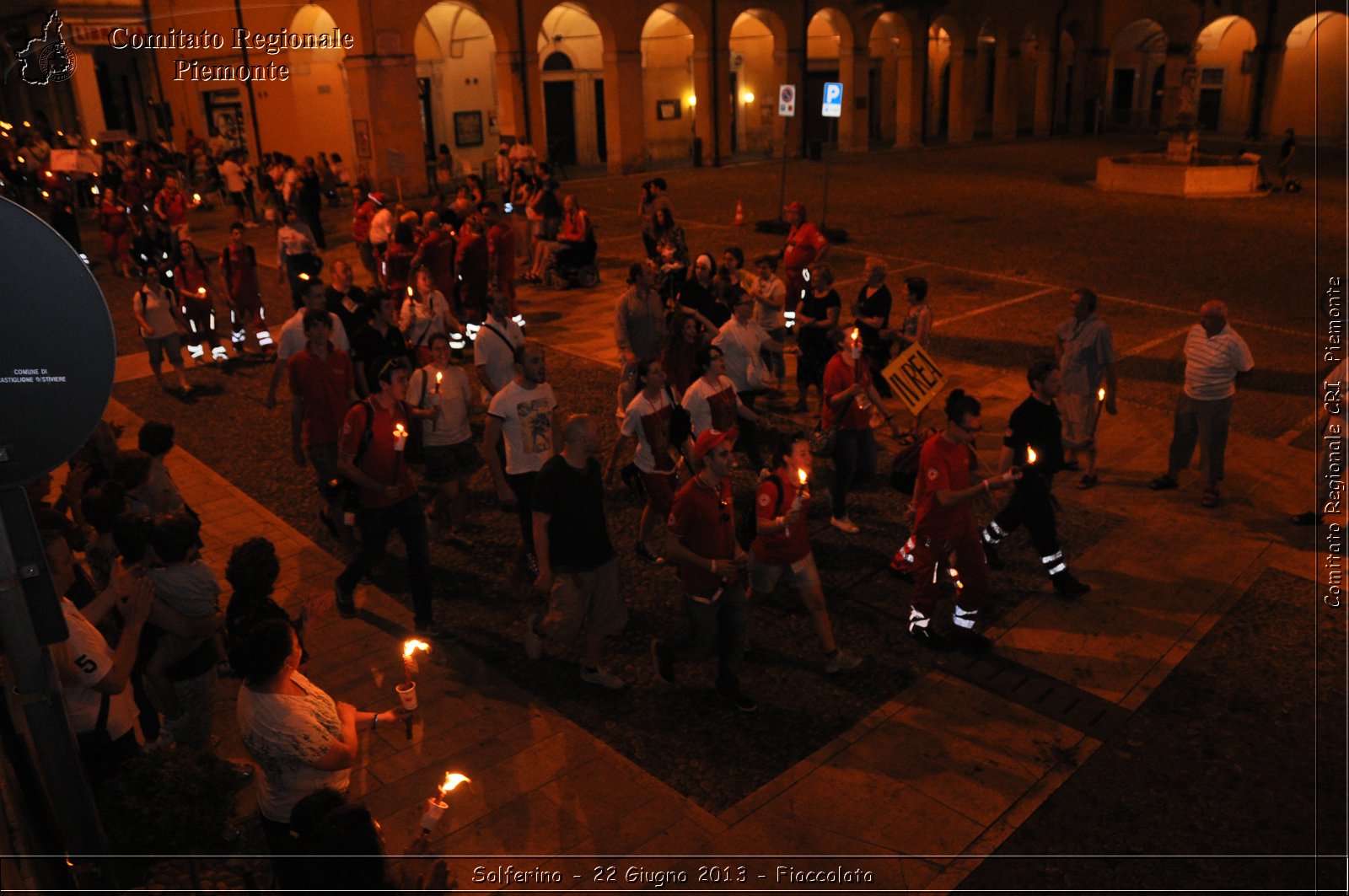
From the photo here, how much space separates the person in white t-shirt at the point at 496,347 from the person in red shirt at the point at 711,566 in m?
3.44

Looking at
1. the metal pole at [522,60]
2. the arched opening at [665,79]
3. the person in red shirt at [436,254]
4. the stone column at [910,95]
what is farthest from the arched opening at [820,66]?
the person in red shirt at [436,254]

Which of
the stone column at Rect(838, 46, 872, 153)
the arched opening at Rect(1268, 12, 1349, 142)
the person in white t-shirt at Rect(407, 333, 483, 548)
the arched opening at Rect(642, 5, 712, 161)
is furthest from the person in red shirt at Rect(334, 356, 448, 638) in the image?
the arched opening at Rect(1268, 12, 1349, 142)

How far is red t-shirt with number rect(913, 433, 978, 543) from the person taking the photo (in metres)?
6.82

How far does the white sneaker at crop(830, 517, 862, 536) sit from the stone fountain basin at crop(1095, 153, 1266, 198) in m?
25.3

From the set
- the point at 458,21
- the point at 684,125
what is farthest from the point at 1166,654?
the point at 684,125

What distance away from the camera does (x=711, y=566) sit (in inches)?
240

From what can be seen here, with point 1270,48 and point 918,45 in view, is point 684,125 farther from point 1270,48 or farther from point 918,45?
point 1270,48

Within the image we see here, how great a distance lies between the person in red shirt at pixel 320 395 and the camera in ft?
27.5

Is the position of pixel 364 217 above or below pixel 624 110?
below

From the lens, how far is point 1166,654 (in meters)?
7.12

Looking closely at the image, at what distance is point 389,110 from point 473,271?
18289mm

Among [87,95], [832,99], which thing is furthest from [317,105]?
[832,99]

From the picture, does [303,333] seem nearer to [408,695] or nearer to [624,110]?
[408,695]

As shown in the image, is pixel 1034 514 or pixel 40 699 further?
pixel 1034 514
